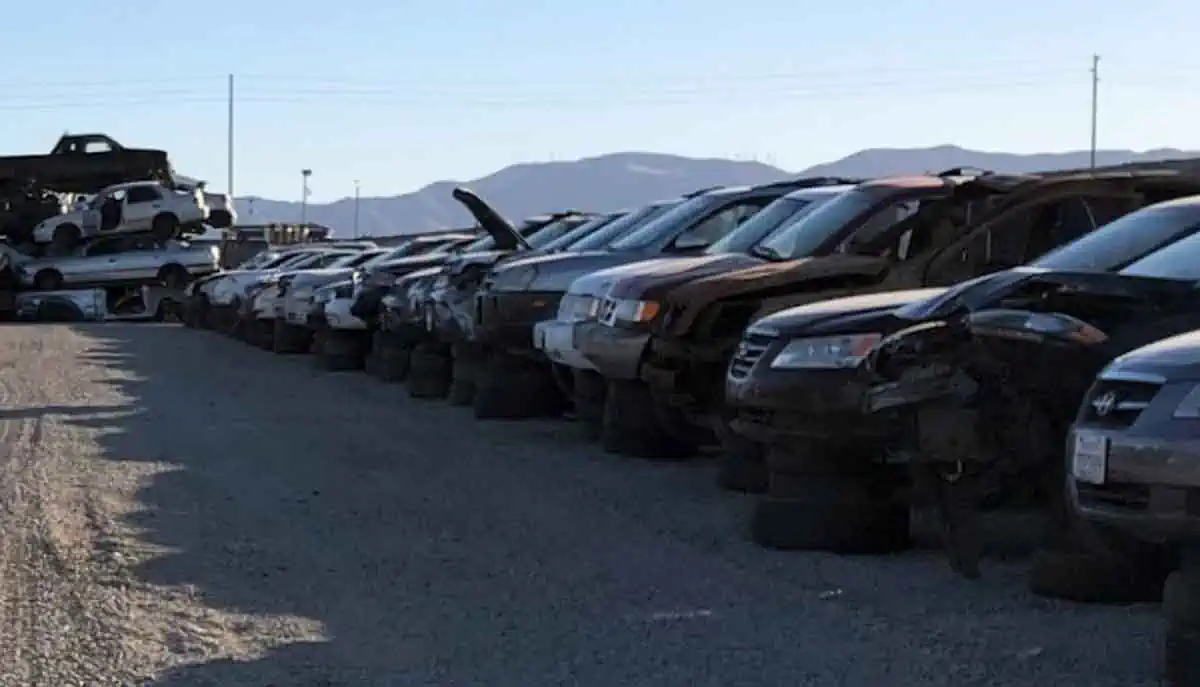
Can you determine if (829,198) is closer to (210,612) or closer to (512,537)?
(512,537)

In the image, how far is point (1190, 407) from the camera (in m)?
6.02

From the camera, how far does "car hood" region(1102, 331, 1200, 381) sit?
6109 mm

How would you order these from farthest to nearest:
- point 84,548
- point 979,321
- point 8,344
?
point 8,344 < point 84,548 < point 979,321

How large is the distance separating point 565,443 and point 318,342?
10.5 metres

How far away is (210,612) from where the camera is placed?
8117 mm

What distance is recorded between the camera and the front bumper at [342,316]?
71.1 ft

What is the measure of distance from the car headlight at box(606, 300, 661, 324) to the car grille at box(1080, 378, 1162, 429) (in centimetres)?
550

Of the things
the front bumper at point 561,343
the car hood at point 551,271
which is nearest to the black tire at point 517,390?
the car hood at point 551,271

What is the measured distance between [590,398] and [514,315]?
1.17 metres

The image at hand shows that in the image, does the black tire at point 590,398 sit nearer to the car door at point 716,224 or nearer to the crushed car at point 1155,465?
the car door at point 716,224

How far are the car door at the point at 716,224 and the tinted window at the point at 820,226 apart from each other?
6.33ft

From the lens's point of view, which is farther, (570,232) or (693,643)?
(570,232)

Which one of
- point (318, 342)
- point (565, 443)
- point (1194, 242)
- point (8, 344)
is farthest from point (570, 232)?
point (8, 344)

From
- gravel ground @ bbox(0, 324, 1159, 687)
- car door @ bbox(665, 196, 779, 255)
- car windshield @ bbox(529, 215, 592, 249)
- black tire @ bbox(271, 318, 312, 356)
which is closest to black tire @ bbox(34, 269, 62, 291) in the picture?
black tire @ bbox(271, 318, 312, 356)
